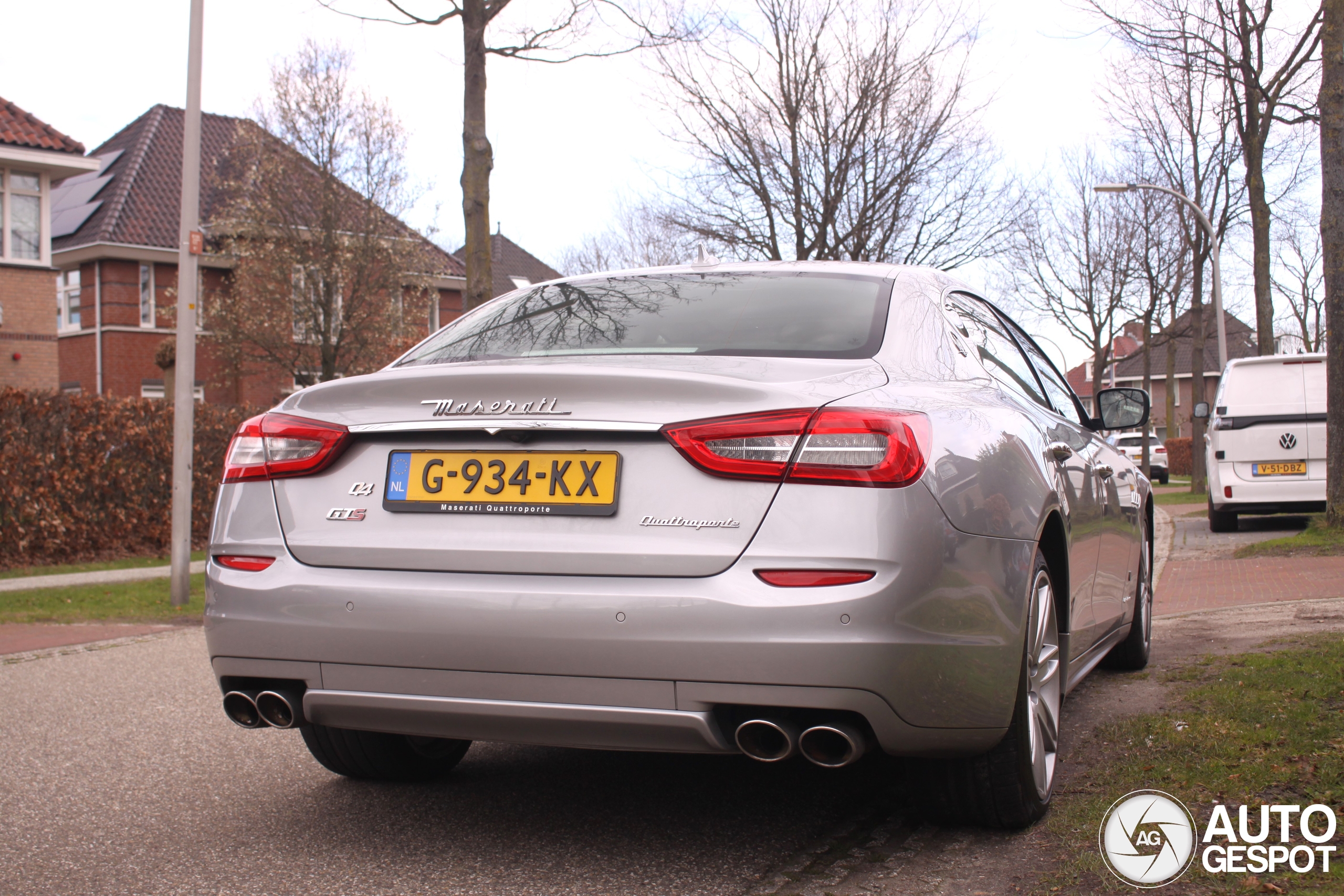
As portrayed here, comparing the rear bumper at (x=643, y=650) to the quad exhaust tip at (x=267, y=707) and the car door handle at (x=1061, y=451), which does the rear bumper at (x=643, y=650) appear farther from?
the car door handle at (x=1061, y=451)

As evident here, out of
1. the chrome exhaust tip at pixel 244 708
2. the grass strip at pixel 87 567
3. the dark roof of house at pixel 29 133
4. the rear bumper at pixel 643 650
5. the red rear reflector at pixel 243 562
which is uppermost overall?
the dark roof of house at pixel 29 133

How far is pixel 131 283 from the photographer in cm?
3148

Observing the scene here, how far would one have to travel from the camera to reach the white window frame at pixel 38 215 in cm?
2258

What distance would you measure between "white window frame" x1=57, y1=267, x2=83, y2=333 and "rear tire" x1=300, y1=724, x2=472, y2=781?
103ft

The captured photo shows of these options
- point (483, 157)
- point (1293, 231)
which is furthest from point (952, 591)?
point (1293, 231)

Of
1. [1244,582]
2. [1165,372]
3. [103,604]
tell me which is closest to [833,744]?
[1244,582]

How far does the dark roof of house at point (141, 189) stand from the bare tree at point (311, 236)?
117 inches

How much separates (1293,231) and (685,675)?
38.3 metres

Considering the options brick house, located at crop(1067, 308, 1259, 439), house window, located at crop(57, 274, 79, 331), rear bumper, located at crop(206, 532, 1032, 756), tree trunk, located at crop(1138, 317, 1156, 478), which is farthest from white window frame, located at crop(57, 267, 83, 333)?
brick house, located at crop(1067, 308, 1259, 439)

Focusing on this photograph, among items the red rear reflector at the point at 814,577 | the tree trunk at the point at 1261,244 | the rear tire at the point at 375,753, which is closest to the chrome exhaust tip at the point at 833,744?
the red rear reflector at the point at 814,577

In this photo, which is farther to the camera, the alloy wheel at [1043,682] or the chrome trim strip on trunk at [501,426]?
the alloy wheel at [1043,682]

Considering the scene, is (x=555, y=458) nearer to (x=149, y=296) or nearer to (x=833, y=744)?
(x=833, y=744)

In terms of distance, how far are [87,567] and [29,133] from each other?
12.6 meters

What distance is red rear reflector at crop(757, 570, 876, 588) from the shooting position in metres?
2.70
